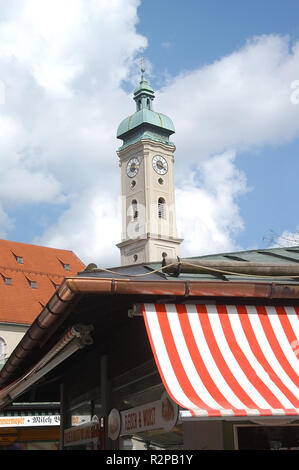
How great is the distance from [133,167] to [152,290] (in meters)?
75.7

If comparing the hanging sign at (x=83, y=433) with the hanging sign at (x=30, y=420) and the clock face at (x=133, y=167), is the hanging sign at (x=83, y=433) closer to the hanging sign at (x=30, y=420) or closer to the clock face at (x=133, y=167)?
the hanging sign at (x=30, y=420)

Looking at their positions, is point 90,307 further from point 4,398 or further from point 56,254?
point 56,254

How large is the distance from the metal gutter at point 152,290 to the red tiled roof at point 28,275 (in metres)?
44.9

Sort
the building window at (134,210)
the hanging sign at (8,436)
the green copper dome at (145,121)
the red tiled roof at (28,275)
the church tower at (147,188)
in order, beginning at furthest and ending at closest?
the green copper dome at (145,121) → the building window at (134,210) → the church tower at (147,188) → the red tiled roof at (28,275) → the hanging sign at (8,436)

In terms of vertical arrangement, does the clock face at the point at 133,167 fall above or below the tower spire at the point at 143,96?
below

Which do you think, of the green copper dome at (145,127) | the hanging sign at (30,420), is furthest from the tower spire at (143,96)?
the hanging sign at (30,420)

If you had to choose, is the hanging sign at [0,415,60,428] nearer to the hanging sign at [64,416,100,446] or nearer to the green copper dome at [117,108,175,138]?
the hanging sign at [64,416,100,446]

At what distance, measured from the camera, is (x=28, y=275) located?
55.9 meters

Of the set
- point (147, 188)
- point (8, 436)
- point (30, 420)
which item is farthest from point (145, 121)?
point (30, 420)

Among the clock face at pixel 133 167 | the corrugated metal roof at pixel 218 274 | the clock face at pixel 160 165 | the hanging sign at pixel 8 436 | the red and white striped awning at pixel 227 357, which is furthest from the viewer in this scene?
the clock face at pixel 133 167

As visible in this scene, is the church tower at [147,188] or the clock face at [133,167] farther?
the clock face at [133,167]

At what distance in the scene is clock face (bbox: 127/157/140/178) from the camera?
8056cm

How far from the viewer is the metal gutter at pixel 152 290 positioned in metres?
5.98

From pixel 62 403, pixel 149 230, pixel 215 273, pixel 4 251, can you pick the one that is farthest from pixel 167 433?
pixel 149 230
